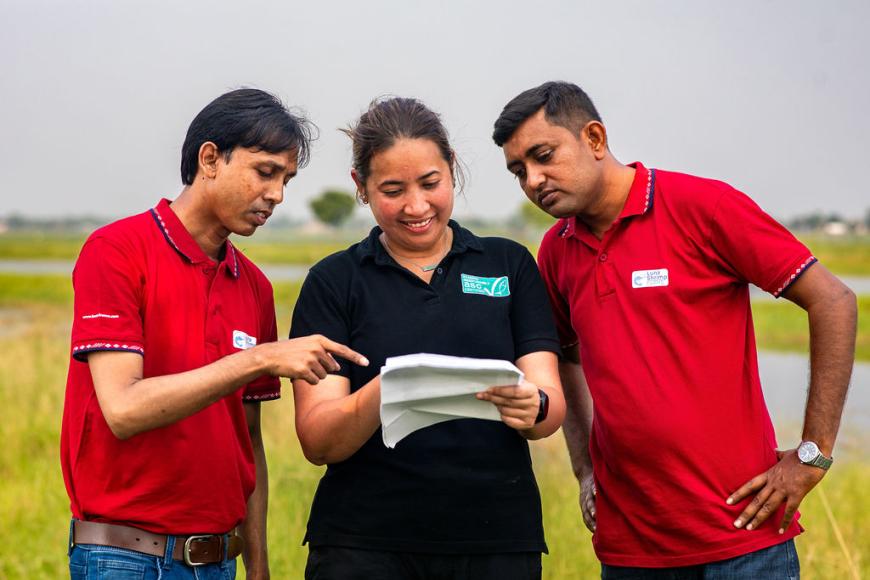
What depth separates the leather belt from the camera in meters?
3.43

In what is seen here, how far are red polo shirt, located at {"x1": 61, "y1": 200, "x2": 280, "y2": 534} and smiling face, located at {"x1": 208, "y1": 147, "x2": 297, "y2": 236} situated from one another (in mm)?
160

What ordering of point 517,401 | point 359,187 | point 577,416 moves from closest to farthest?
1. point 517,401
2. point 359,187
3. point 577,416

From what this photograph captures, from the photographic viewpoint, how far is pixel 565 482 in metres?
10.1

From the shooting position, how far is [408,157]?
3611mm

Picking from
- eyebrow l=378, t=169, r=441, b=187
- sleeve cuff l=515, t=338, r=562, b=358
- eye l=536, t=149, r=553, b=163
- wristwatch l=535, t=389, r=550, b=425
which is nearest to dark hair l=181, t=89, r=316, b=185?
eyebrow l=378, t=169, r=441, b=187

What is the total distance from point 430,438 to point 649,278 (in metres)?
1.05

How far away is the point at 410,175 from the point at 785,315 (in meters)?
31.1

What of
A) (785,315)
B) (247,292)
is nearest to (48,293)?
(785,315)

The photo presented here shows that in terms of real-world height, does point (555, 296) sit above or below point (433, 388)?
above

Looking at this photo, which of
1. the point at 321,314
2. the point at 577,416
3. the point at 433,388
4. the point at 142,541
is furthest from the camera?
the point at 577,416

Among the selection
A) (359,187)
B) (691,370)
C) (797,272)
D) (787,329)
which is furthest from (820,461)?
(787,329)

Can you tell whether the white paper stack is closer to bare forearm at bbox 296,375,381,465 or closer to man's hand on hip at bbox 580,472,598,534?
bare forearm at bbox 296,375,381,465

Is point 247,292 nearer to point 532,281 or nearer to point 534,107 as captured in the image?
point 532,281

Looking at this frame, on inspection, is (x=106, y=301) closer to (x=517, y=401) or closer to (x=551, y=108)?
(x=517, y=401)
